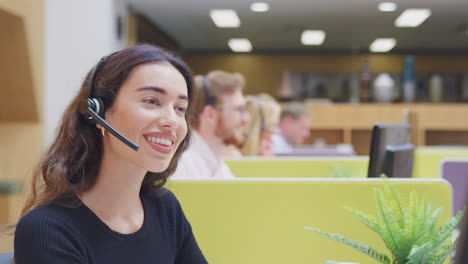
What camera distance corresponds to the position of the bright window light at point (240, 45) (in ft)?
37.4

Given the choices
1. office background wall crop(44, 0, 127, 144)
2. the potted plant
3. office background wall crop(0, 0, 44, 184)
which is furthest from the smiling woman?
office background wall crop(44, 0, 127, 144)

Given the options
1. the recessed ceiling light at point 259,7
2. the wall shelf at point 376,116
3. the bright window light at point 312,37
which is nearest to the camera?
the recessed ceiling light at point 259,7

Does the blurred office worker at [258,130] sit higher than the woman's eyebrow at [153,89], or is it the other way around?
the woman's eyebrow at [153,89]

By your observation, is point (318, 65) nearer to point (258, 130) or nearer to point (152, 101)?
point (258, 130)

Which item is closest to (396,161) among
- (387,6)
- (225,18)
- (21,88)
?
(21,88)

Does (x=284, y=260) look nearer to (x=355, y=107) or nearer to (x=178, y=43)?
(x=355, y=107)

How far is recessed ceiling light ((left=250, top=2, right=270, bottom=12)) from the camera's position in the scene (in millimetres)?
8320

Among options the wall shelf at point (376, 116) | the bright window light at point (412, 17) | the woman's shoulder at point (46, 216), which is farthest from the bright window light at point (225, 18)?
the woman's shoulder at point (46, 216)

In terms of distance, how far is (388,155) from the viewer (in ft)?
6.37

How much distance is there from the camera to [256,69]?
40.1 feet

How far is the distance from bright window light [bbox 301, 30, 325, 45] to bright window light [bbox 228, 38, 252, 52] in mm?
996

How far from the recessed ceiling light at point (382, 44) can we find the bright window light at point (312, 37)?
0.96 metres

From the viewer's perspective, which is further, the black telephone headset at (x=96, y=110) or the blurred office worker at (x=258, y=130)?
the blurred office worker at (x=258, y=130)

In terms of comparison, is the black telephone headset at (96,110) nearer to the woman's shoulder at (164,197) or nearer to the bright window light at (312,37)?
the woman's shoulder at (164,197)
